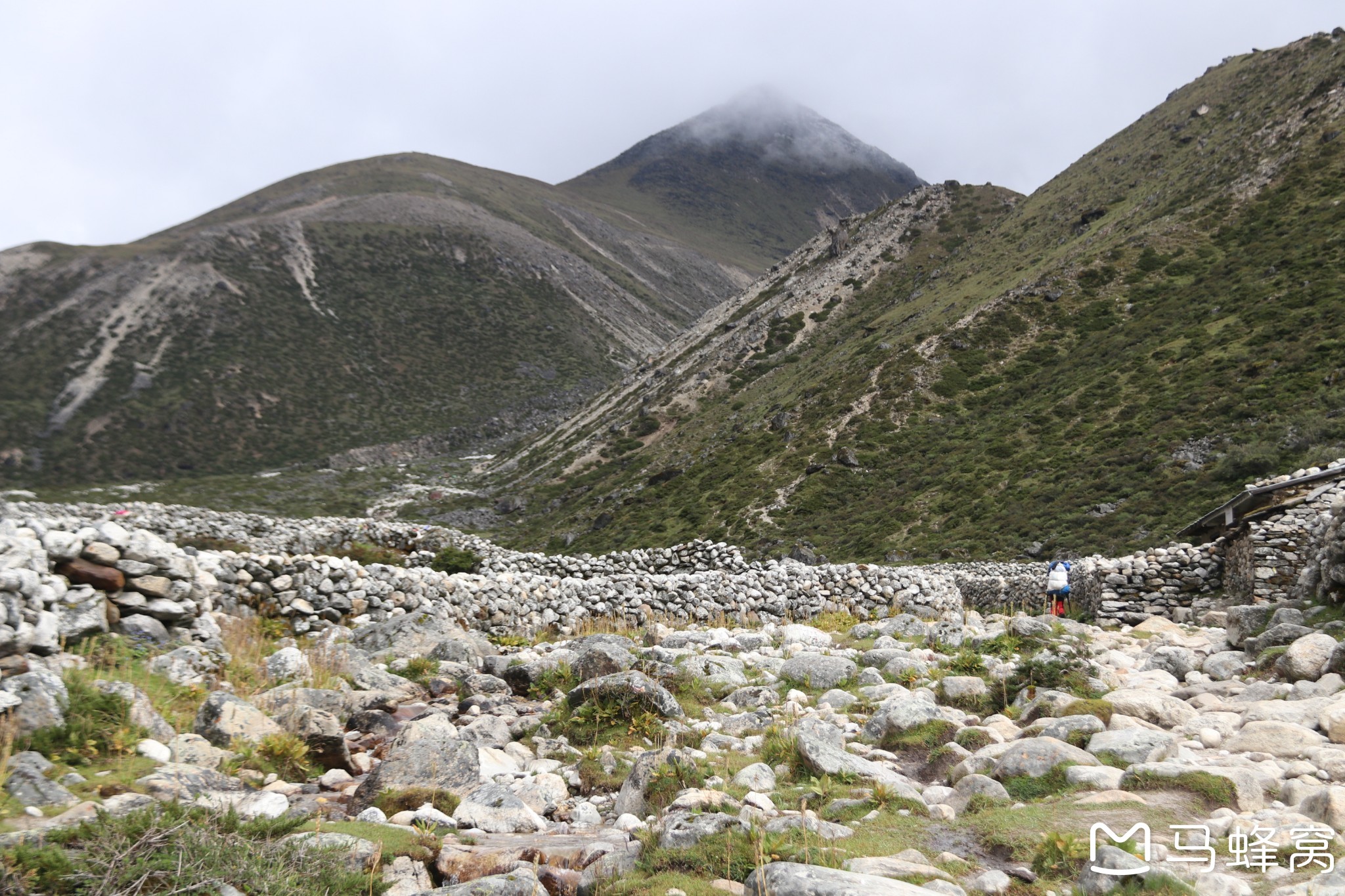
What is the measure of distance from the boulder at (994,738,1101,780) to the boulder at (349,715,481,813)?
5.02 m

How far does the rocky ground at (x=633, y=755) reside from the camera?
4.57 m

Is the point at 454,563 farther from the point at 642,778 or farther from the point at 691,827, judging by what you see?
the point at 691,827

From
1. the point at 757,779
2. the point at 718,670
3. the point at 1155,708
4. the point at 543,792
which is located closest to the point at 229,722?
the point at 543,792

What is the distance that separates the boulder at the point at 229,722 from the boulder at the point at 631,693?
3.54 m

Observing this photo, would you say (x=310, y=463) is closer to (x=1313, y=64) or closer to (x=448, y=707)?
(x=448, y=707)

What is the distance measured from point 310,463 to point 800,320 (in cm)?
7022

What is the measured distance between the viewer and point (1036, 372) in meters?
50.3

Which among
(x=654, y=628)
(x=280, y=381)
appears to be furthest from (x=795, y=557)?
(x=280, y=381)

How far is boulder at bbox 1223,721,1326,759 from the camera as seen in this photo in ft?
19.6

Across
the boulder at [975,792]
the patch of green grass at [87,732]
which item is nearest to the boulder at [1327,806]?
the boulder at [975,792]

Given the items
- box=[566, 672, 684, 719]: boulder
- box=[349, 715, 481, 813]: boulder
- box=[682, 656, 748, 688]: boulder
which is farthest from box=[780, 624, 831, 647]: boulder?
box=[349, 715, 481, 813]: boulder

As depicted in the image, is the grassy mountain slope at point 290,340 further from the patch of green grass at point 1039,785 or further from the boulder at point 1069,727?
the patch of green grass at point 1039,785

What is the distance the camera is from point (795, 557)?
128 ft

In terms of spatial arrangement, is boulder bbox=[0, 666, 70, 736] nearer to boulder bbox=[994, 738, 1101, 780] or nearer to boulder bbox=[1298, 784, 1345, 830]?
boulder bbox=[994, 738, 1101, 780]
